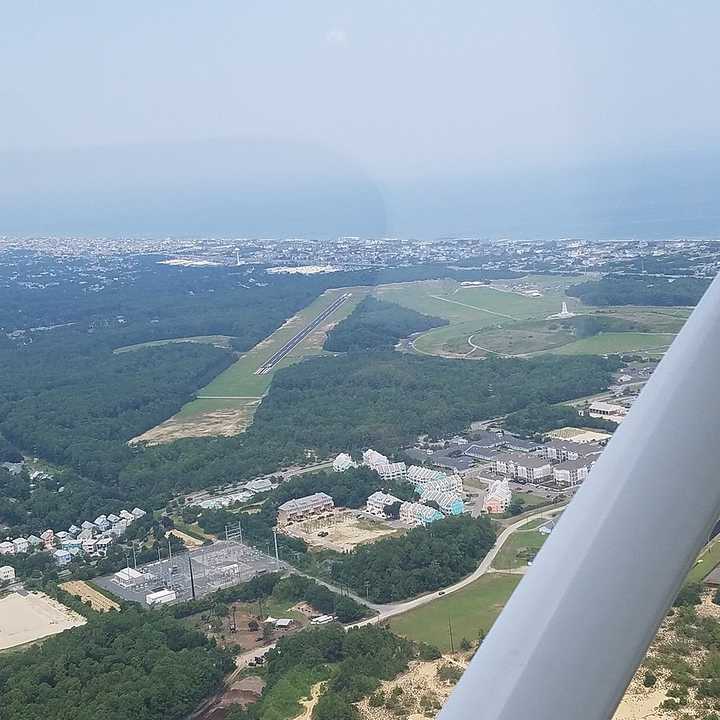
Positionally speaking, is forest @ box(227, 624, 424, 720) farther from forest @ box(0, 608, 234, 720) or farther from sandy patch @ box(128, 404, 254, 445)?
sandy patch @ box(128, 404, 254, 445)

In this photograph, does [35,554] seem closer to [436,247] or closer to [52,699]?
[52,699]

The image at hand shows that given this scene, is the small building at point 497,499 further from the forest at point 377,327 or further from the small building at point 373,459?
the forest at point 377,327

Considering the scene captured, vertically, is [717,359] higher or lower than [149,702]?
higher

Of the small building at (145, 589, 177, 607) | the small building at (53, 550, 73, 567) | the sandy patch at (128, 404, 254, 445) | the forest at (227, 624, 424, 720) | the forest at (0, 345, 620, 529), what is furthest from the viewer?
the sandy patch at (128, 404, 254, 445)

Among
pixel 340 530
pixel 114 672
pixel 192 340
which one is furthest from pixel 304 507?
pixel 192 340

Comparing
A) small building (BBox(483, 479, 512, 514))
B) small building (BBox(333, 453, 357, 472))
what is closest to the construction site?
small building (BBox(483, 479, 512, 514))

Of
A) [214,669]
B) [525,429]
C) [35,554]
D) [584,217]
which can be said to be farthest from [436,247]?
[214,669]

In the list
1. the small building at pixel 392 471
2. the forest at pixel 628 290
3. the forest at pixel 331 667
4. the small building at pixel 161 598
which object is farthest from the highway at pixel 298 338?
the forest at pixel 331 667
